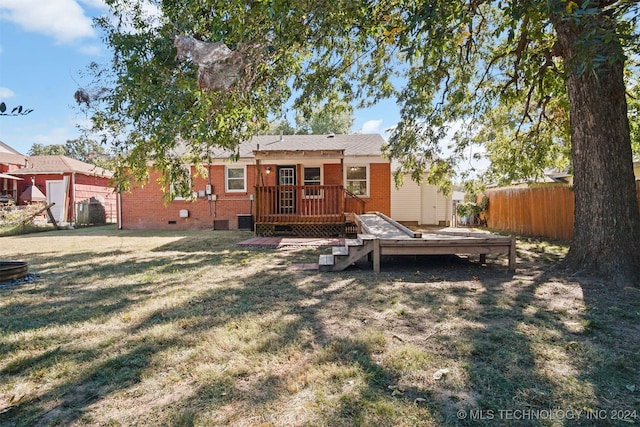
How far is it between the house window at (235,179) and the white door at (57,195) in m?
13.5

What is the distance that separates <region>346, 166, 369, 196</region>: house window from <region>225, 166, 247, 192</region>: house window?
4.63m

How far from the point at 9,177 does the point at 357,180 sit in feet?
72.0

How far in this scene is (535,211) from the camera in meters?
12.3

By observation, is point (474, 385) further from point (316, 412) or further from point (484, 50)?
point (484, 50)

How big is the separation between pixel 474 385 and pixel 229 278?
14.0 ft

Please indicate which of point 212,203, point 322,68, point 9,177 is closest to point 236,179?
point 212,203

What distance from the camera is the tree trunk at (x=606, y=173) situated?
5.15 meters

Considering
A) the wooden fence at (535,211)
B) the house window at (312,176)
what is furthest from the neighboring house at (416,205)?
the house window at (312,176)

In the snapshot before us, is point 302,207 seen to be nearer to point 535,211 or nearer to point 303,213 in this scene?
point 303,213

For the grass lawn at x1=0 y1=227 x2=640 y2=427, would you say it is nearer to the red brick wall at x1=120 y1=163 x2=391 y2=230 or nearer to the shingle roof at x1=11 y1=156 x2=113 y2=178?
the red brick wall at x1=120 y1=163 x2=391 y2=230

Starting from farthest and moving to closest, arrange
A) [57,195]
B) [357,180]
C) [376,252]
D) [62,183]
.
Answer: [57,195], [62,183], [357,180], [376,252]

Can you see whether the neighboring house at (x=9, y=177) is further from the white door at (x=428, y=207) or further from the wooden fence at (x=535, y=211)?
the wooden fence at (x=535, y=211)

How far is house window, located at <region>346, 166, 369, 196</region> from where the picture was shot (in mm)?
15125

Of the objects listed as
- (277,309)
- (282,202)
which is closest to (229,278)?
(277,309)
